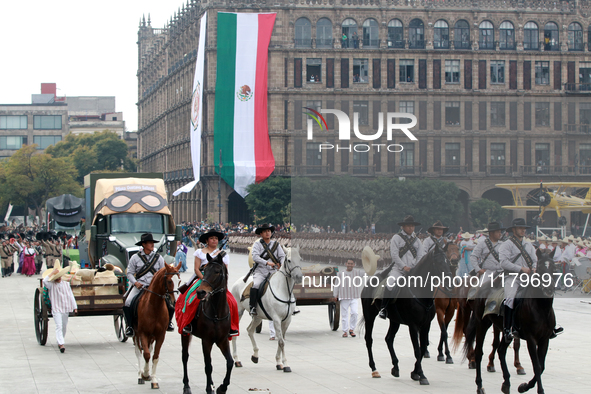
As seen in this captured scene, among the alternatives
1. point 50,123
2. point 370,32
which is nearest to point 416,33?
point 370,32

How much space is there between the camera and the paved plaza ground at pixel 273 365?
1126cm

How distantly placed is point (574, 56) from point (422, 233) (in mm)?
62840

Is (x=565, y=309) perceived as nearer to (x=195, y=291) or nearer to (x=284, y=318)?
(x=284, y=318)

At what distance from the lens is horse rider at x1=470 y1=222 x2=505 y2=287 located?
11.9 m

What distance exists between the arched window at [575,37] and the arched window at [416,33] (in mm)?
13368

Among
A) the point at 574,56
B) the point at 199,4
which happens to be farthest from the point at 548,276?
the point at 199,4

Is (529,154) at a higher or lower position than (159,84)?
lower

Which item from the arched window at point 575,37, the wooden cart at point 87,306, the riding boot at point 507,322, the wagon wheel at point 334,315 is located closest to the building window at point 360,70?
the arched window at point 575,37

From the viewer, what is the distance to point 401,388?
11172mm

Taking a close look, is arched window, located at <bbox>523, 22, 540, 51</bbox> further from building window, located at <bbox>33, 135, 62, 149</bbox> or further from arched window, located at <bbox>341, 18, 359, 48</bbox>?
building window, located at <bbox>33, 135, 62, 149</bbox>

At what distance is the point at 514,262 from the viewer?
11.1m

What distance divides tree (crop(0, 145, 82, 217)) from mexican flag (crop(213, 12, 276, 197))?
1944 cm

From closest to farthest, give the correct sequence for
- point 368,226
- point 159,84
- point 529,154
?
point 368,226, point 529,154, point 159,84

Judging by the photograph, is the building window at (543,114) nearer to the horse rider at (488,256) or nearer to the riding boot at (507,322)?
the horse rider at (488,256)
